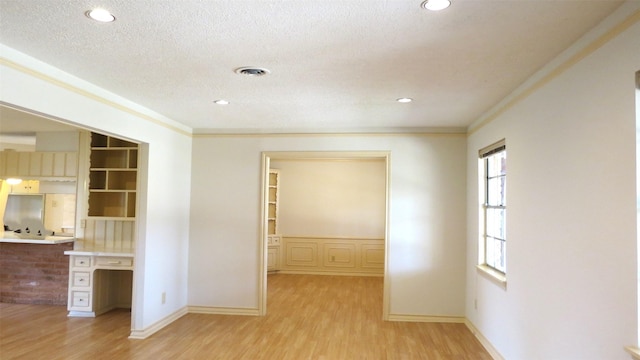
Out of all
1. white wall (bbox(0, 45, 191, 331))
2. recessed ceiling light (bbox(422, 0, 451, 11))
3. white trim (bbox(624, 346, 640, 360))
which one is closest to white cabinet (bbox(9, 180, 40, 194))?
white wall (bbox(0, 45, 191, 331))

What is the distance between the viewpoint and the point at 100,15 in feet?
7.04

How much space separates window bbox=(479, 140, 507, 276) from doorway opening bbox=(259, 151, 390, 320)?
401 centimetres

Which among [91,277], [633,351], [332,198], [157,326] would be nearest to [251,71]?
[633,351]

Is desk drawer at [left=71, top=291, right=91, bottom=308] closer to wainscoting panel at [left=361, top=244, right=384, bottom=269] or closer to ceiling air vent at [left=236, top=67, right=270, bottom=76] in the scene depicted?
ceiling air vent at [left=236, top=67, right=270, bottom=76]

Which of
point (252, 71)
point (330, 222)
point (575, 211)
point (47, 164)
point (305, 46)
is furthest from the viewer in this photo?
point (330, 222)

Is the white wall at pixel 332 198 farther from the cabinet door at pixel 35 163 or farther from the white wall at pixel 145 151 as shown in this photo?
the cabinet door at pixel 35 163

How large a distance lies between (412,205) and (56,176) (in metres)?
4.58

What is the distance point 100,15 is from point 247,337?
11.2ft

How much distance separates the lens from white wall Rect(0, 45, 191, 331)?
9.20ft

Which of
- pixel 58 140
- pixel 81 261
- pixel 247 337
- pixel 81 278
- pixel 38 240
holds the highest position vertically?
pixel 58 140

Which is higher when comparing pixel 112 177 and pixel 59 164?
pixel 59 164

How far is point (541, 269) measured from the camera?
2875 millimetres

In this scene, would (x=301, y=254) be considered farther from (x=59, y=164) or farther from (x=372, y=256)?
(x=59, y=164)

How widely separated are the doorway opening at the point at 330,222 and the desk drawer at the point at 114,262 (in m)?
3.69
